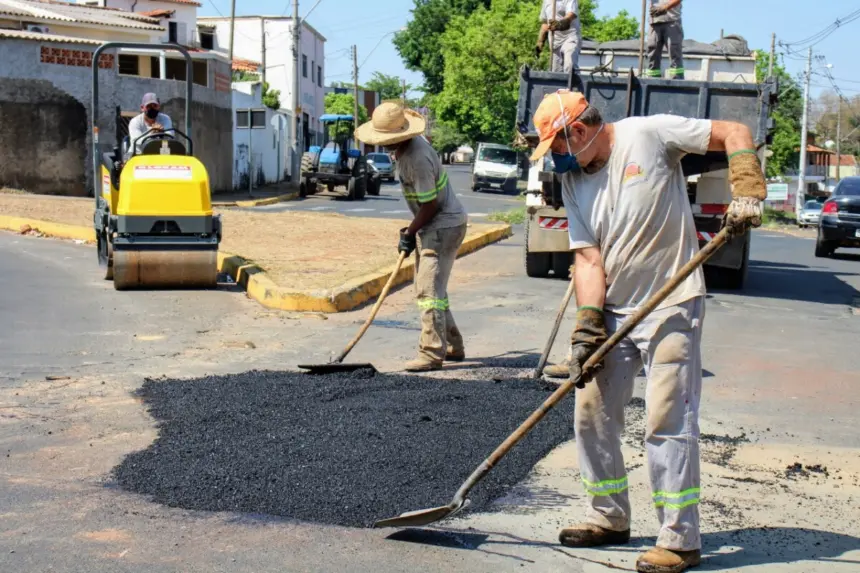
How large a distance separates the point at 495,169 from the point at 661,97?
31972 mm

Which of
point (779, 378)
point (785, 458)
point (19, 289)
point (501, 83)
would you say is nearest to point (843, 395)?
point (779, 378)

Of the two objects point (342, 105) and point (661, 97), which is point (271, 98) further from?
point (661, 97)

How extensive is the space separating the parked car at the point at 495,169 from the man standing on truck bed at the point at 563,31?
100.0 feet

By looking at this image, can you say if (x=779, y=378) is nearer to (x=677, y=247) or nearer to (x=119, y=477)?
(x=677, y=247)

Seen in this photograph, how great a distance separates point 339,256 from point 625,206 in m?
10.5

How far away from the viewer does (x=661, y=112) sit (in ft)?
41.3

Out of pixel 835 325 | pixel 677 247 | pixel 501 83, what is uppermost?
pixel 501 83

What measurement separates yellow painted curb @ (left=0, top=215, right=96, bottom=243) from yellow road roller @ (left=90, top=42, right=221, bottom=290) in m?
4.92

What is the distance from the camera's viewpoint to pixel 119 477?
5.00m

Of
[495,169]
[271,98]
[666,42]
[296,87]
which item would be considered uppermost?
[271,98]

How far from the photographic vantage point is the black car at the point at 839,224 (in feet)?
67.0

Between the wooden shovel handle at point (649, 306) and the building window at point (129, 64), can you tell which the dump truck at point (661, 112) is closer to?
the wooden shovel handle at point (649, 306)

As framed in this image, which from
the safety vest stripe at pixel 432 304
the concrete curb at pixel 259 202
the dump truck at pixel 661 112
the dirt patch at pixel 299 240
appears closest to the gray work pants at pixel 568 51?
the dump truck at pixel 661 112

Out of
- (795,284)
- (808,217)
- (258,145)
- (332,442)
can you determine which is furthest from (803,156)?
(332,442)
